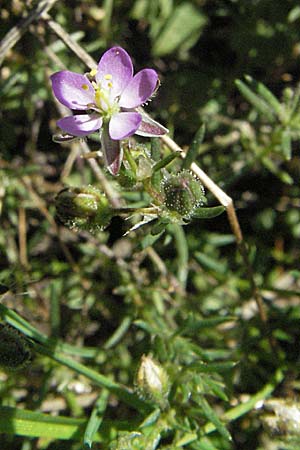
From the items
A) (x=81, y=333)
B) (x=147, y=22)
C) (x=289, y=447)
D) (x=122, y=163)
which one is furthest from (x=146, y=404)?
(x=147, y=22)

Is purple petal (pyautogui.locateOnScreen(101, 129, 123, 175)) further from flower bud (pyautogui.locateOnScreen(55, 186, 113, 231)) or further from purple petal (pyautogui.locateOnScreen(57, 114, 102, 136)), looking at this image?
flower bud (pyautogui.locateOnScreen(55, 186, 113, 231))

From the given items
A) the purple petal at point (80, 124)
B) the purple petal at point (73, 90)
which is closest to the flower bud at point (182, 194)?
the purple petal at point (80, 124)

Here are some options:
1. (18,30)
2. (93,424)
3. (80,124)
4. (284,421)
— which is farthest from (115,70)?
(284,421)

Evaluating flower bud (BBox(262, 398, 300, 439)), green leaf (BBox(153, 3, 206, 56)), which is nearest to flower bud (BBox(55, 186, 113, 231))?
flower bud (BBox(262, 398, 300, 439))

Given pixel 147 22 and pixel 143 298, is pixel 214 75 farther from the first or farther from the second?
pixel 143 298

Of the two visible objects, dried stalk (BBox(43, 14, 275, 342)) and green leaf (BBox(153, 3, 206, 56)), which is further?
green leaf (BBox(153, 3, 206, 56))

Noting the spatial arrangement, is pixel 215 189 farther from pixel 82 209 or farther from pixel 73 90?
pixel 73 90

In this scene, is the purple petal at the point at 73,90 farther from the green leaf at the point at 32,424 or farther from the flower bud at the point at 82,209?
the green leaf at the point at 32,424
